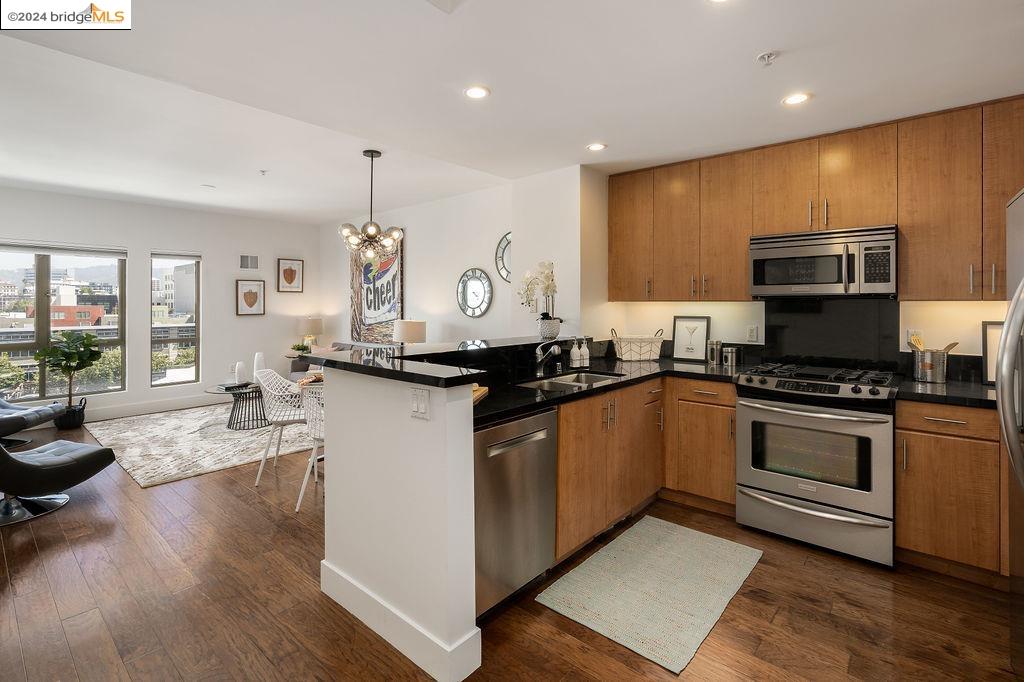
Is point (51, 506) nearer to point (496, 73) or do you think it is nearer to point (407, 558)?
point (407, 558)

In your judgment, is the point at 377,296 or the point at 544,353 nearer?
the point at 544,353

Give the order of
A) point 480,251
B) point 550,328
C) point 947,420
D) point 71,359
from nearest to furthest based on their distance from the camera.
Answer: point 947,420 → point 550,328 → point 71,359 → point 480,251

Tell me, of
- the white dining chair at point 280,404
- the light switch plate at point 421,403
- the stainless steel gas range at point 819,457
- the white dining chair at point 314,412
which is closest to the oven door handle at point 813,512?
the stainless steel gas range at point 819,457

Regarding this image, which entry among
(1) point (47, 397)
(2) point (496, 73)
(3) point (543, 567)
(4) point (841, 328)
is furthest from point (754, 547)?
(1) point (47, 397)

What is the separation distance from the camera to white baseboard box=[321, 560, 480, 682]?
1.85 m

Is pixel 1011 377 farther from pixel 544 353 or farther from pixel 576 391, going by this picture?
pixel 544 353

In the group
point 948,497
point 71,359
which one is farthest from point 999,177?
point 71,359

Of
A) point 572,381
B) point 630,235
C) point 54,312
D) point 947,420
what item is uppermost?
point 630,235

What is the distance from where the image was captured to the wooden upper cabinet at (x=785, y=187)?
3188 mm

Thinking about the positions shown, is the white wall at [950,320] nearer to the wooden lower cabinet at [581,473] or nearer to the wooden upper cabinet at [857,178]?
the wooden upper cabinet at [857,178]

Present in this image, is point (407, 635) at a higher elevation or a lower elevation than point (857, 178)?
lower

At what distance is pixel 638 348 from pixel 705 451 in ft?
3.12

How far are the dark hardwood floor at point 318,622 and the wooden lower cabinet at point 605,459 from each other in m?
0.21

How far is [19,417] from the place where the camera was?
4.35 m
